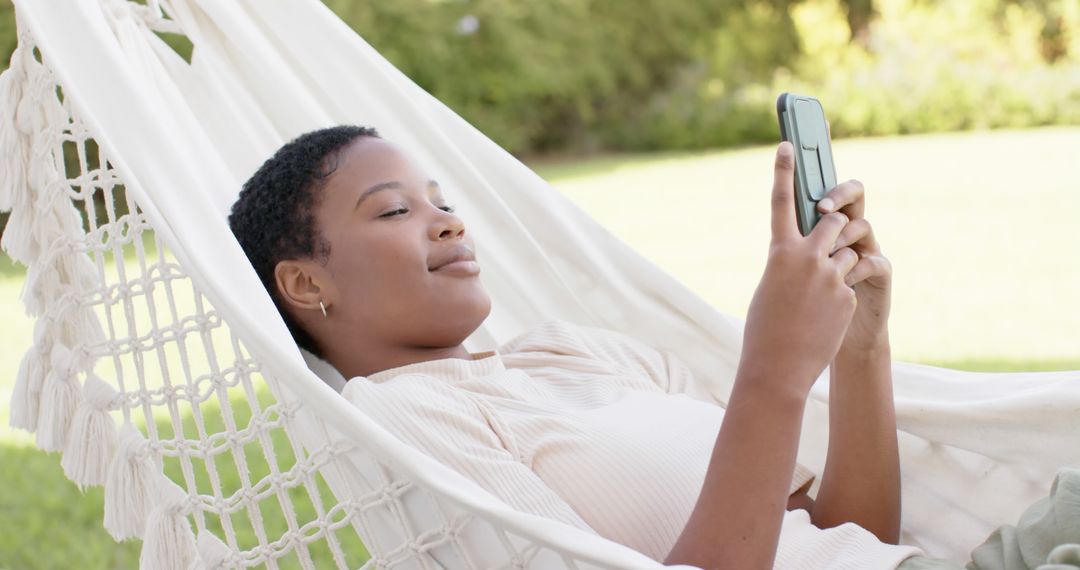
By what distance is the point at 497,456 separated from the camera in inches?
52.3

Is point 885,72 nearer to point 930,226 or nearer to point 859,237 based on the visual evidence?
point 930,226

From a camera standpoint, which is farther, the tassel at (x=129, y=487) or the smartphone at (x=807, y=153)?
the tassel at (x=129, y=487)

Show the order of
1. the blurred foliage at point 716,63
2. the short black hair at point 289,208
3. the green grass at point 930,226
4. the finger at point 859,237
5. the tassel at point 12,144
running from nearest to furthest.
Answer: the finger at point 859,237
the short black hair at point 289,208
the tassel at point 12,144
the green grass at point 930,226
the blurred foliage at point 716,63

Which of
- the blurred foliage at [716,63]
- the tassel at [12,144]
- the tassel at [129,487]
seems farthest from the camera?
the blurred foliage at [716,63]

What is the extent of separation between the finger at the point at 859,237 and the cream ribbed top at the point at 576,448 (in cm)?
31

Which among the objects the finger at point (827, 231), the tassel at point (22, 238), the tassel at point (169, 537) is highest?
the finger at point (827, 231)

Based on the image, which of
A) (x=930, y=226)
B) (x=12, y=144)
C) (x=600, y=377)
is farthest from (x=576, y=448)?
(x=930, y=226)

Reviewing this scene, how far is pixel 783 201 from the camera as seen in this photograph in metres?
1.20

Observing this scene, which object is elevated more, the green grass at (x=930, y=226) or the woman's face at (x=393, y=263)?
the woman's face at (x=393, y=263)

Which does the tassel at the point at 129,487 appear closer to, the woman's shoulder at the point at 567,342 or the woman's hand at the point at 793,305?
the woman's shoulder at the point at 567,342

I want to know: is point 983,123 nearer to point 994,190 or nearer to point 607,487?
point 994,190

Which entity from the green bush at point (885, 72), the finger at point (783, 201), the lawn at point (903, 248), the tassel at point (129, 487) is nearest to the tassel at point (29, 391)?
the tassel at point (129, 487)

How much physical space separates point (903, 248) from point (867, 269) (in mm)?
5808

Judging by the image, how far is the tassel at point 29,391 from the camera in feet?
5.58
